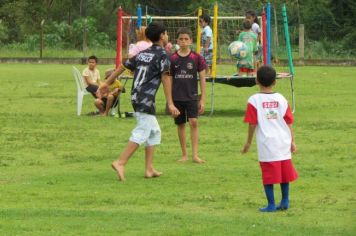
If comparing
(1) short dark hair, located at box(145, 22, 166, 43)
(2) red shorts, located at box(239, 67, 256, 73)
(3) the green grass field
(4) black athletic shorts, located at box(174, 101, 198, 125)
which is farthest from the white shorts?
(2) red shorts, located at box(239, 67, 256, 73)

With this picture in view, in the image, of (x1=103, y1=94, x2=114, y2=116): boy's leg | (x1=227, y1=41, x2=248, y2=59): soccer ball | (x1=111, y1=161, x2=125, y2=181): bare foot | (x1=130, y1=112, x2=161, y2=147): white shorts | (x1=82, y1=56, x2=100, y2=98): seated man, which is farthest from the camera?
(x1=82, y1=56, x2=100, y2=98): seated man

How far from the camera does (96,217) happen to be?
8.51 meters

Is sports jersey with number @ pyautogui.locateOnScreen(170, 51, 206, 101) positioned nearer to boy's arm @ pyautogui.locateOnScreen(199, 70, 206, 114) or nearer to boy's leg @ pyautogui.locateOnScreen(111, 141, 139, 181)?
boy's arm @ pyautogui.locateOnScreen(199, 70, 206, 114)

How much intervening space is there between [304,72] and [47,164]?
2287 cm

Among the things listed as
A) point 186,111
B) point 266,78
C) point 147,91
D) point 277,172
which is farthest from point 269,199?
point 186,111

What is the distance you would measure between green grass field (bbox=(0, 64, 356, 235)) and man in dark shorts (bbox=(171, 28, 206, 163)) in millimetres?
457

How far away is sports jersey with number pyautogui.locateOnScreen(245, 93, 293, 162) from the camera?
8.95 meters

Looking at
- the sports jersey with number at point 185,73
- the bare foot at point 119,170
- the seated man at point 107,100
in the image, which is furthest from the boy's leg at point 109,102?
the bare foot at point 119,170

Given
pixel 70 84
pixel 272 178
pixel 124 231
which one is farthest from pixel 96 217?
pixel 70 84

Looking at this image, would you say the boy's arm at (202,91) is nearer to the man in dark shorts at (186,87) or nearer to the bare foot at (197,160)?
the man in dark shorts at (186,87)

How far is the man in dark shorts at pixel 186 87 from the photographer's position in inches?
492

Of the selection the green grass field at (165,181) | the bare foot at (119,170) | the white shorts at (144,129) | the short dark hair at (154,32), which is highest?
the short dark hair at (154,32)

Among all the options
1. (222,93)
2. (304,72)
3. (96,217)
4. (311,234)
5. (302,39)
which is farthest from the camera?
(302,39)

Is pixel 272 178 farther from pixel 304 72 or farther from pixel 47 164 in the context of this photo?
pixel 304 72
